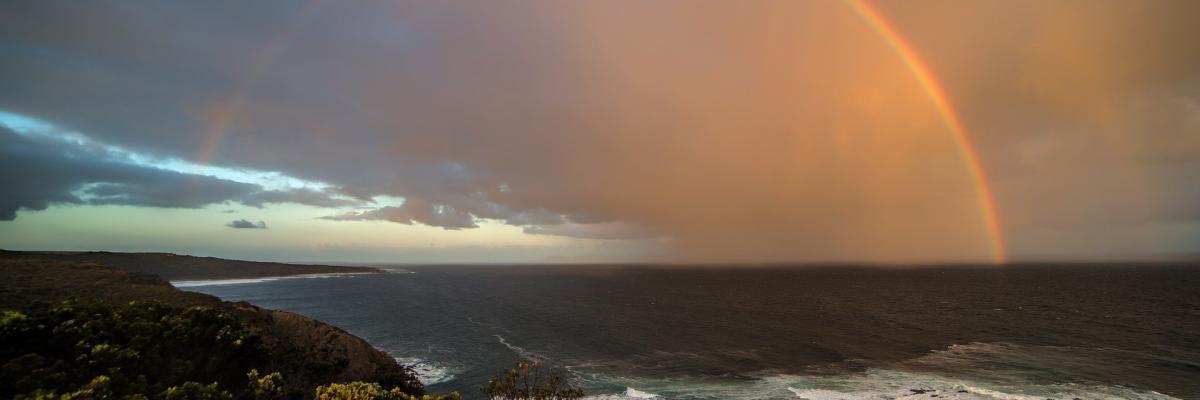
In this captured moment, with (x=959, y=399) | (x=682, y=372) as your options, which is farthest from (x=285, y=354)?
(x=959, y=399)

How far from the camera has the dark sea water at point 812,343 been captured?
149ft

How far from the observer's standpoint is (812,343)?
6706cm

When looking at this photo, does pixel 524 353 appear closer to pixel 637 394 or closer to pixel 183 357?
pixel 637 394

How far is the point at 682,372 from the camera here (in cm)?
5197

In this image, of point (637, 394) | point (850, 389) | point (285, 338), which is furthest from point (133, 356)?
point (850, 389)

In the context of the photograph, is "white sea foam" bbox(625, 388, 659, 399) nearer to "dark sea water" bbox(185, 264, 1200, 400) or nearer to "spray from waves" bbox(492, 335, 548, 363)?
"dark sea water" bbox(185, 264, 1200, 400)

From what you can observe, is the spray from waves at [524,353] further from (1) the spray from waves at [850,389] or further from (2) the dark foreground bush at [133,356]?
(2) the dark foreground bush at [133,356]

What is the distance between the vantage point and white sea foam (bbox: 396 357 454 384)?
1915 inches

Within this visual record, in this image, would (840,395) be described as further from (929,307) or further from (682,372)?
(929,307)

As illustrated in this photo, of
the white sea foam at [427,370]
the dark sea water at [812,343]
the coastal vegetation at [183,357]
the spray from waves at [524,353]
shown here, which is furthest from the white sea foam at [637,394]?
the white sea foam at [427,370]

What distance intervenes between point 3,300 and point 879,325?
355 ft

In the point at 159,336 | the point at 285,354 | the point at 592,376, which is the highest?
the point at 159,336

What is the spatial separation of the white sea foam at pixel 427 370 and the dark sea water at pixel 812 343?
0.33 metres

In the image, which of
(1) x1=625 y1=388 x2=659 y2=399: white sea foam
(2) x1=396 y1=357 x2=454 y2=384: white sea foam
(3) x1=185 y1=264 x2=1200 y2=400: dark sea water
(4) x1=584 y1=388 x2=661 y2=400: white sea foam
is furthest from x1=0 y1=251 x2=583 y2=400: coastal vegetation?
(3) x1=185 y1=264 x2=1200 y2=400: dark sea water
